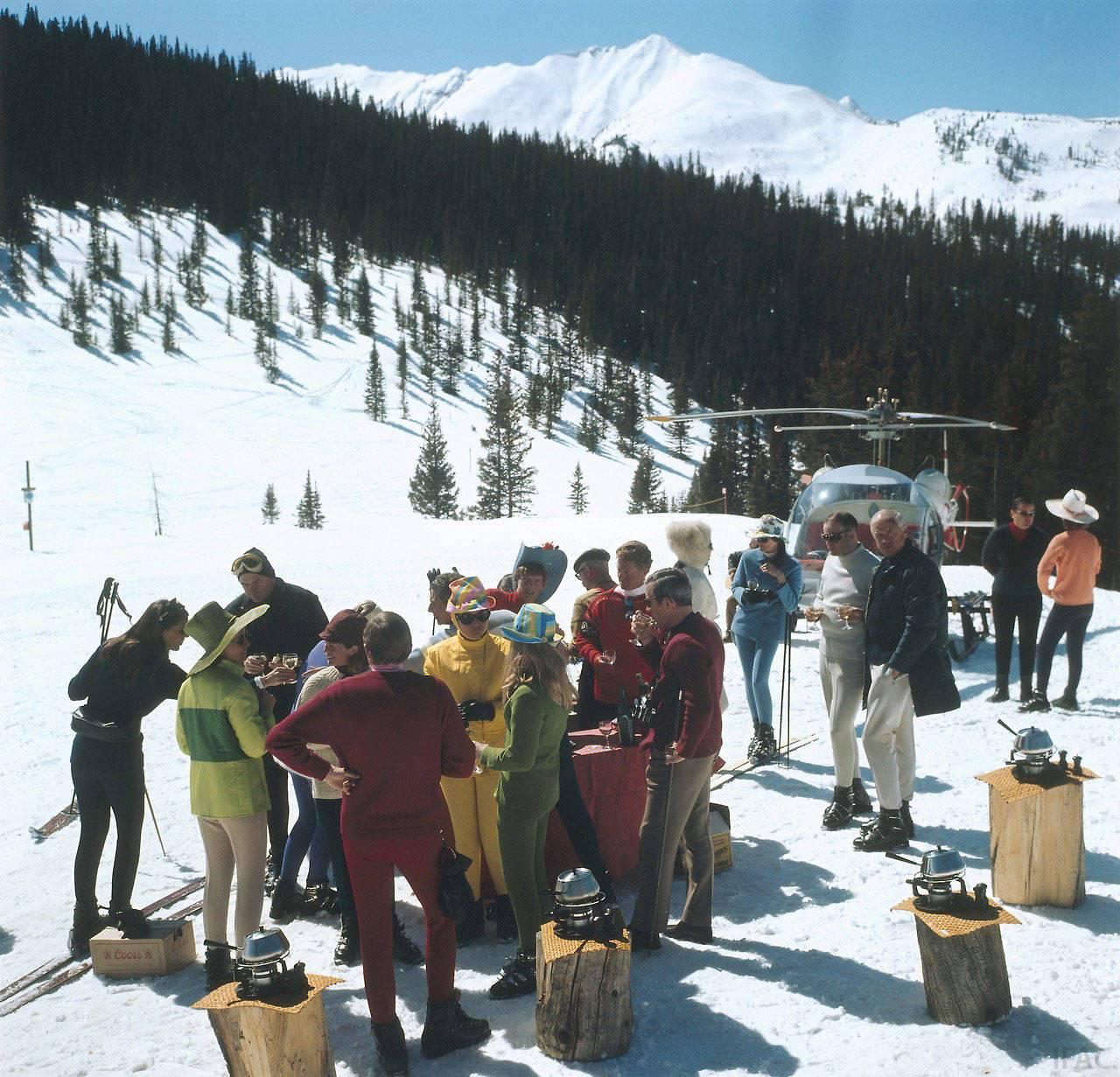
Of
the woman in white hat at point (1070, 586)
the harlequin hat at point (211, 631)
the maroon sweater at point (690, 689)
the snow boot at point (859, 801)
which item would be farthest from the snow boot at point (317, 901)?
the woman in white hat at point (1070, 586)

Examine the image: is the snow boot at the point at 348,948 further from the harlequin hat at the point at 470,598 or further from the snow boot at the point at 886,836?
the snow boot at the point at 886,836

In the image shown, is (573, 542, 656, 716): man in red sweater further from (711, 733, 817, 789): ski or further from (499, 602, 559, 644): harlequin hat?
(499, 602, 559, 644): harlequin hat

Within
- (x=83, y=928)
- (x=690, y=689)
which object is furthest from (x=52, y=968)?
(x=690, y=689)

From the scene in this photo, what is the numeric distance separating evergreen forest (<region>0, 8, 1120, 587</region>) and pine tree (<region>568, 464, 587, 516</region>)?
90.9 ft

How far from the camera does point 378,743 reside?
139 inches

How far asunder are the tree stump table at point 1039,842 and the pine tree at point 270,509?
4083 cm

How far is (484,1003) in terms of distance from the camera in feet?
13.5

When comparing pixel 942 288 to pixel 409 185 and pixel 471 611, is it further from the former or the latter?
pixel 471 611

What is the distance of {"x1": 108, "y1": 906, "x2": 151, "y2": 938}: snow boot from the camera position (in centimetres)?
454

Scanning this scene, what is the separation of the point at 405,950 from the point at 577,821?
93cm

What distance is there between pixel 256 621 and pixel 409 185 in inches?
4261

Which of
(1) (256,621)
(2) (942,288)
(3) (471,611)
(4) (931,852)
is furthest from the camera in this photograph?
(2) (942,288)

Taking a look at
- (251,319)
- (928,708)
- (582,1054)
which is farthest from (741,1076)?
(251,319)

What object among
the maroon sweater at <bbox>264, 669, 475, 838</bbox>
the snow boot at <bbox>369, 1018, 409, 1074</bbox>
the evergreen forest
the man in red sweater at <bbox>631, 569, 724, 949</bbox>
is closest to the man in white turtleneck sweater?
the man in red sweater at <bbox>631, 569, 724, 949</bbox>
